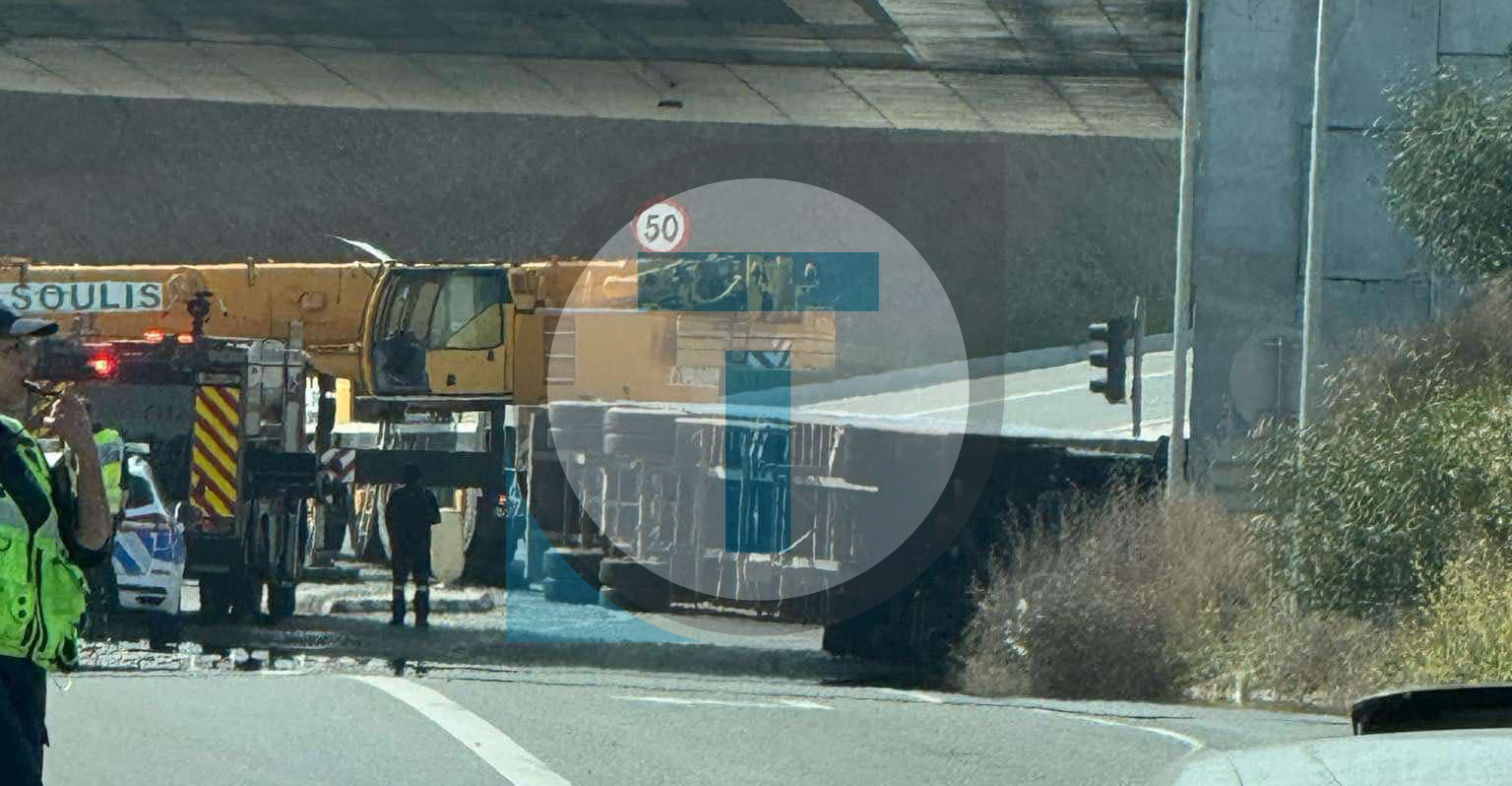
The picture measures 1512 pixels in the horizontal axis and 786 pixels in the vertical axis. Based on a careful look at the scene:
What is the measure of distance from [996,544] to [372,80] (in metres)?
13.5

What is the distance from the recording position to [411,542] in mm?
21141

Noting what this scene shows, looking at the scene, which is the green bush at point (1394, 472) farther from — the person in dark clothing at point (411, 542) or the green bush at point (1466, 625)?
the person in dark clothing at point (411, 542)

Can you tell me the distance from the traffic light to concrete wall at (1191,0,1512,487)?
0.85 meters

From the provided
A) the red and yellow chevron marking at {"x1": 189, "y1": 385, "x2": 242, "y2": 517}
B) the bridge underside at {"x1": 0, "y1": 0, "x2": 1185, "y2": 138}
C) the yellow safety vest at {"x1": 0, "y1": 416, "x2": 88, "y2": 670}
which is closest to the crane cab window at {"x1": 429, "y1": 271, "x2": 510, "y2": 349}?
the bridge underside at {"x1": 0, "y1": 0, "x2": 1185, "y2": 138}

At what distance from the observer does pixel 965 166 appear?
4819 cm

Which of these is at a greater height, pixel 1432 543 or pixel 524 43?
pixel 524 43

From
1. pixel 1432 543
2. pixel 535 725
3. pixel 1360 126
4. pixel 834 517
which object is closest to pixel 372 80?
pixel 834 517

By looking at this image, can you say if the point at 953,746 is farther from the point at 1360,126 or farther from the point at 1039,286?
the point at 1039,286

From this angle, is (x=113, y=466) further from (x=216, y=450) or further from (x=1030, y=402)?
(x=1030, y=402)

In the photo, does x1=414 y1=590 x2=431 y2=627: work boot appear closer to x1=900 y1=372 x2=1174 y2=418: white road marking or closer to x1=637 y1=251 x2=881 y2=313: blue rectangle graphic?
x1=637 y1=251 x2=881 y2=313: blue rectangle graphic

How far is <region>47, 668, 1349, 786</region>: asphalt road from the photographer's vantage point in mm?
9625

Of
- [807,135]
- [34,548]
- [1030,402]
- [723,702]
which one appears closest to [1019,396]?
[1030,402]

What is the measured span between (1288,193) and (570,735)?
12.8m

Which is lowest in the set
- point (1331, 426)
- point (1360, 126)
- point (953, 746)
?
point (953, 746)
